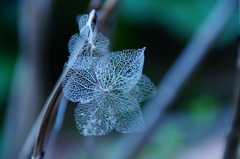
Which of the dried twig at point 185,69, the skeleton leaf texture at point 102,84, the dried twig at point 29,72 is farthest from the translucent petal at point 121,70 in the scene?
the dried twig at point 29,72

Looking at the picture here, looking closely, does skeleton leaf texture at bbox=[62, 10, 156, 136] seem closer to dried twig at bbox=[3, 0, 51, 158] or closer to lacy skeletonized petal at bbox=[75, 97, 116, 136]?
lacy skeletonized petal at bbox=[75, 97, 116, 136]

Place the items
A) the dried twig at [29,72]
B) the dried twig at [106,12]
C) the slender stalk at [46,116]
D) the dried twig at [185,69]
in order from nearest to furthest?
the slender stalk at [46,116], the dried twig at [106,12], the dried twig at [185,69], the dried twig at [29,72]

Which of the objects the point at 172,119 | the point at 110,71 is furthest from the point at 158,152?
the point at 110,71

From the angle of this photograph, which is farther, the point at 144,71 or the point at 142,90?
the point at 144,71

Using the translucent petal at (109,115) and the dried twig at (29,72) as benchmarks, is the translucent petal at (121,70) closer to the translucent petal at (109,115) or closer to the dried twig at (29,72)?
the translucent petal at (109,115)

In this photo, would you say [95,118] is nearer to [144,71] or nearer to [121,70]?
[121,70]

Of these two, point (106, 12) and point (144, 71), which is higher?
point (106, 12)

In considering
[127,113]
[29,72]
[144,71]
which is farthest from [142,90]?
[144,71]
